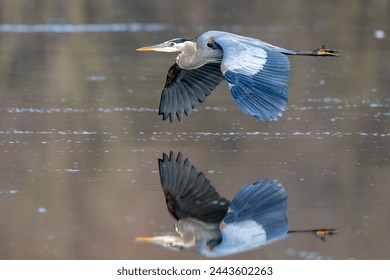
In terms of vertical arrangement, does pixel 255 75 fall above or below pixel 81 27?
above

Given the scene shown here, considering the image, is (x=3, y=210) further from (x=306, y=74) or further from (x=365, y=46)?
(x=365, y=46)

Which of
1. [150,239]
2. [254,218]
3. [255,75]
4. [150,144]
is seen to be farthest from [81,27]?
[150,239]

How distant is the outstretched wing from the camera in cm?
634

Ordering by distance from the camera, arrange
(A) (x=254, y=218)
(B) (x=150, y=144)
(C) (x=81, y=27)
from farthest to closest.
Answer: (C) (x=81, y=27) → (B) (x=150, y=144) → (A) (x=254, y=218)

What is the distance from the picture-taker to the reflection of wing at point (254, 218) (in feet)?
16.4

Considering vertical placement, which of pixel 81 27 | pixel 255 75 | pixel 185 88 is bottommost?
pixel 81 27

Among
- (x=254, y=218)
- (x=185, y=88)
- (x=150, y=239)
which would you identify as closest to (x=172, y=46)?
(x=185, y=88)

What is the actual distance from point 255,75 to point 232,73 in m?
0.16

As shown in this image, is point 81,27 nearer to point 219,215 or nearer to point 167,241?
point 219,215

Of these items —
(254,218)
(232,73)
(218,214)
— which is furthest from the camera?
(232,73)

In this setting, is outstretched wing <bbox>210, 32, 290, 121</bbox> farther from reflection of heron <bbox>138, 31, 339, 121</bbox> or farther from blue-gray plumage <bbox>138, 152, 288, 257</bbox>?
blue-gray plumage <bbox>138, 152, 288, 257</bbox>

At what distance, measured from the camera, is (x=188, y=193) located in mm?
5973

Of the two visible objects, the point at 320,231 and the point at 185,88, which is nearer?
the point at 320,231

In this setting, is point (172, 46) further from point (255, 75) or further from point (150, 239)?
point (150, 239)
